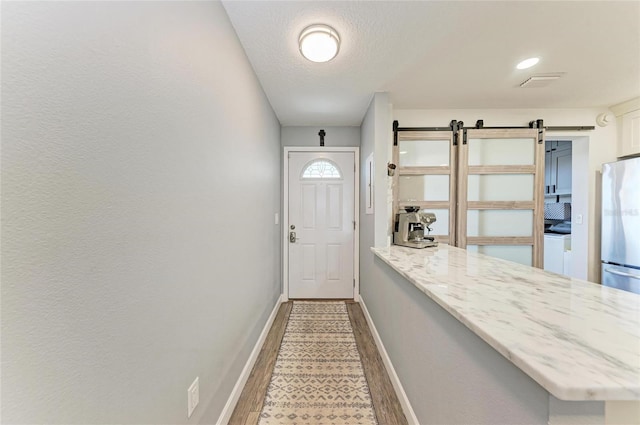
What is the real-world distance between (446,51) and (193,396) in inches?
100

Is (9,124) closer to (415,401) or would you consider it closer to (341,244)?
(415,401)

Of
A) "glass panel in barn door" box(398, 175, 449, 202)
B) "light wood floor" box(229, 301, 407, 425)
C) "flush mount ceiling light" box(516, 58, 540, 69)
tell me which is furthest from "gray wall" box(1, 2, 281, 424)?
"flush mount ceiling light" box(516, 58, 540, 69)

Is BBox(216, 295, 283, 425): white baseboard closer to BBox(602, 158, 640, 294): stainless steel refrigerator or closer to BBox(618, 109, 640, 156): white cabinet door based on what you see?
BBox(602, 158, 640, 294): stainless steel refrigerator

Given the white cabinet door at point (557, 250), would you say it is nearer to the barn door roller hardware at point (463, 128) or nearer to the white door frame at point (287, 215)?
the barn door roller hardware at point (463, 128)

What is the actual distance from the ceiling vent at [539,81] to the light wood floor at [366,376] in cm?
276

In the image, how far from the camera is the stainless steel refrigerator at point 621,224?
2.26 m

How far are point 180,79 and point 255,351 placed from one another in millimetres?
1981

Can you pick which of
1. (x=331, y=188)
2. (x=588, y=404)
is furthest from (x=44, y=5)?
(x=331, y=188)

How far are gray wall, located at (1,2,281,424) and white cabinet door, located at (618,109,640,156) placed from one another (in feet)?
13.3

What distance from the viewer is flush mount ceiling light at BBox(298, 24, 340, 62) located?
4.81 feet

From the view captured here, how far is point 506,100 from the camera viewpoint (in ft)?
8.32

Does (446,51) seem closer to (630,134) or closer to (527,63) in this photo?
(527,63)

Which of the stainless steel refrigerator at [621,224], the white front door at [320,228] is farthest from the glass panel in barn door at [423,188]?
the stainless steel refrigerator at [621,224]

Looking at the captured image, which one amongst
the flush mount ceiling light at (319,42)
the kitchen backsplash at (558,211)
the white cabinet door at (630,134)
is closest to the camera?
the flush mount ceiling light at (319,42)
